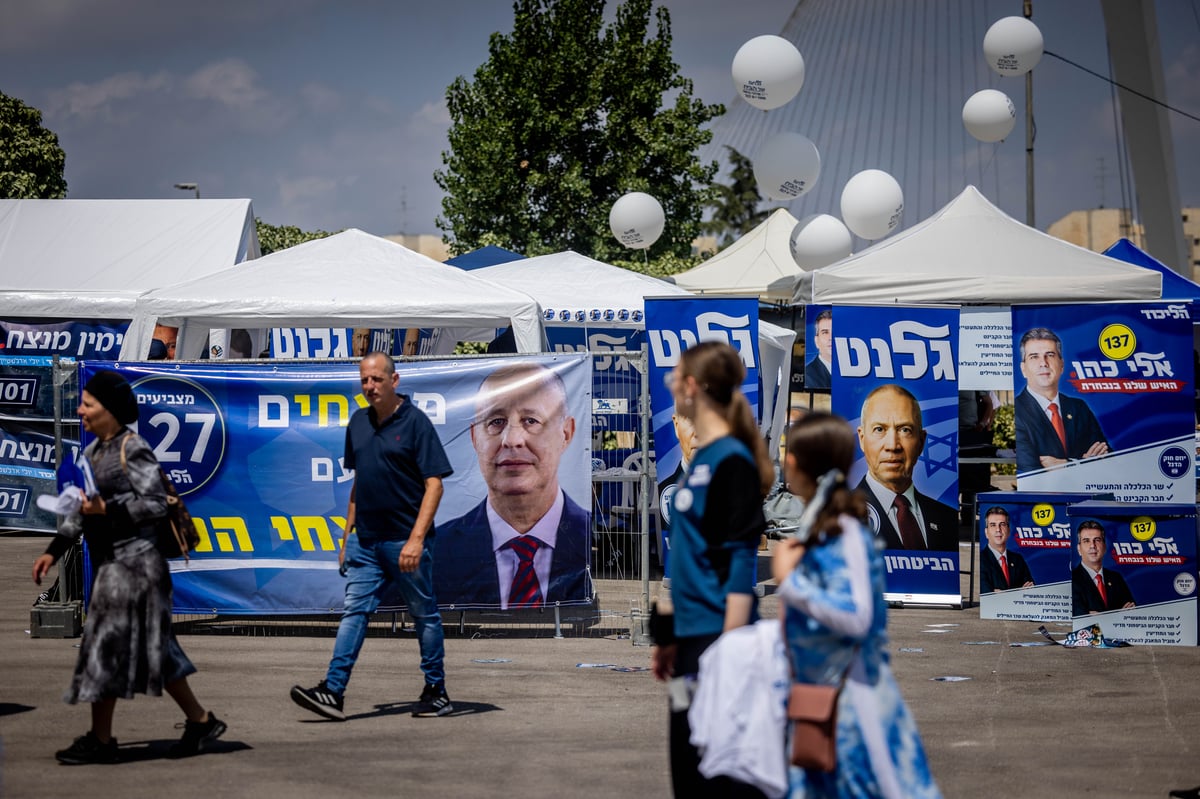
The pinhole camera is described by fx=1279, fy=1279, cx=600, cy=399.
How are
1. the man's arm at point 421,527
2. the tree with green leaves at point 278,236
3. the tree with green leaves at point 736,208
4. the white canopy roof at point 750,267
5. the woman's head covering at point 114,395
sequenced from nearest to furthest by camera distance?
1. the woman's head covering at point 114,395
2. the man's arm at point 421,527
3. the white canopy roof at point 750,267
4. the tree with green leaves at point 278,236
5. the tree with green leaves at point 736,208

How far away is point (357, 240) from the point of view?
12719 millimetres

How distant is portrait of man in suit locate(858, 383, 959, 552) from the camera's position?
1184cm

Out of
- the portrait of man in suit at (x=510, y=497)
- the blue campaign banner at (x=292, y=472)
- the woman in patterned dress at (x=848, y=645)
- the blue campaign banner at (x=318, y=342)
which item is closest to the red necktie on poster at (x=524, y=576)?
the portrait of man in suit at (x=510, y=497)

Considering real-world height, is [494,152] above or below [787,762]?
above

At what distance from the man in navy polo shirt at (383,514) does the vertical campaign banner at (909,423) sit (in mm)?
5421

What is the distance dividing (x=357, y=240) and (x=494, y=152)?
23.6 m

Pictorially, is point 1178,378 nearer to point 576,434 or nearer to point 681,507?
point 576,434

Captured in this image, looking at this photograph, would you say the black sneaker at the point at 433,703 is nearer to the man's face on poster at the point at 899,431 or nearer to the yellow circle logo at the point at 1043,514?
the man's face on poster at the point at 899,431

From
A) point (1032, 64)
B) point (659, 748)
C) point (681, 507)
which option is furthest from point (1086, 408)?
point (1032, 64)

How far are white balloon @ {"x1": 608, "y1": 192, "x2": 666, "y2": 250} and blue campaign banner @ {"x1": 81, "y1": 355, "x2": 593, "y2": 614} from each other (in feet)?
44.4

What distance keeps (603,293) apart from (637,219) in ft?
21.1

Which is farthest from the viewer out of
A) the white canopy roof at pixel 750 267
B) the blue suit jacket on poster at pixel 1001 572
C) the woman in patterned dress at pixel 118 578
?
the white canopy roof at pixel 750 267

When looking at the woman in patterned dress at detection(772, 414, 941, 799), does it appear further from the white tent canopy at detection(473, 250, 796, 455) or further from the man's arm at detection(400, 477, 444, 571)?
the white tent canopy at detection(473, 250, 796, 455)

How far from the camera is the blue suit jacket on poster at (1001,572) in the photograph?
11.2 metres
